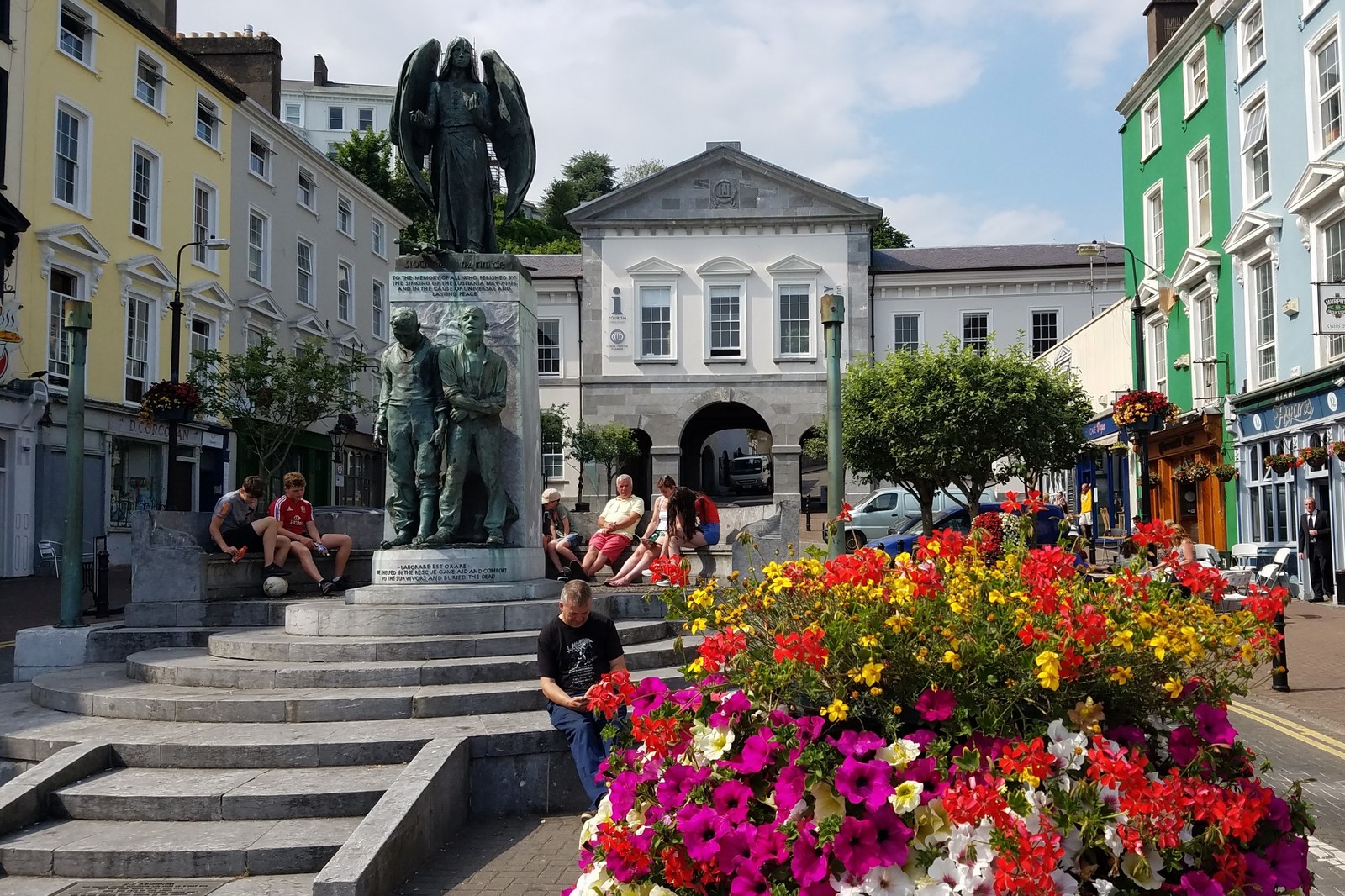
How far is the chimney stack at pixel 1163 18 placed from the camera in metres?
27.5

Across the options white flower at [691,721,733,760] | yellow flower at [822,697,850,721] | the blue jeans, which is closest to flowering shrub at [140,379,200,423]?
the blue jeans

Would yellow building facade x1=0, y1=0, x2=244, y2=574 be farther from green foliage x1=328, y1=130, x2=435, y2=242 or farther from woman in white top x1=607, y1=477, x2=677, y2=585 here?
green foliage x1=328, y1=130, x2=435, y2=242

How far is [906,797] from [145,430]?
89.8 ft

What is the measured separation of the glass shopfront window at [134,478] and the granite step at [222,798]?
21.6 metres

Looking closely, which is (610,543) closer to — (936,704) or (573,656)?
(573,656)

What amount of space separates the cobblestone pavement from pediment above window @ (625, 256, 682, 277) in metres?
32.4

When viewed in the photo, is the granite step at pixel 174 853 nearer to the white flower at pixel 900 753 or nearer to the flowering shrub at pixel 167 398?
the white flower at pixel 900 753

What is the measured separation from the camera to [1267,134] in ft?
69.2

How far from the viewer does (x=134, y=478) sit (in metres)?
26.9

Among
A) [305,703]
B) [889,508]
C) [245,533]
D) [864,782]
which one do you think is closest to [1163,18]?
[889,508]

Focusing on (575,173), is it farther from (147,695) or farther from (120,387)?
(147,695)

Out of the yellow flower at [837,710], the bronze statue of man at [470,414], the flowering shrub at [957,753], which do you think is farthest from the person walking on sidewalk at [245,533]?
the yellow flower at [837,710]

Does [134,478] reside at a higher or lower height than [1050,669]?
higher

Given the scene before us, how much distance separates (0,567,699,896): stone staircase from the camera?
5320mm
